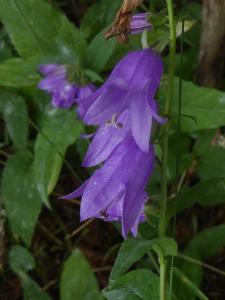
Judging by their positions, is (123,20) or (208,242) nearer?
(123,20)

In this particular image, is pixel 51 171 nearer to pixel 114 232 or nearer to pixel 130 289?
pixel 114 232

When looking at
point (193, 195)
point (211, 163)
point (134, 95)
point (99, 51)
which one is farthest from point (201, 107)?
point (134, 95)

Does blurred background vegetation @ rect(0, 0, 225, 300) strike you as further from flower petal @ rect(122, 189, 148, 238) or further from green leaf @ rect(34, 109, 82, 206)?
flower petal @ rect(122, 189, 148, 238)

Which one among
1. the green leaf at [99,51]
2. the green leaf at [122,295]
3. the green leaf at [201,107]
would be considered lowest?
A: the green leaf at [122,295]

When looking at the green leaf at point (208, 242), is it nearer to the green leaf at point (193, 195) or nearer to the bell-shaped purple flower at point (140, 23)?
the green leaf at point (193, 195)

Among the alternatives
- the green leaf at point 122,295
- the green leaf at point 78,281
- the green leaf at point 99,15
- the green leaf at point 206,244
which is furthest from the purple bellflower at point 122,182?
the green leaf at point 99,15

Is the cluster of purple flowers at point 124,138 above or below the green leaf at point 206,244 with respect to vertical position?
above

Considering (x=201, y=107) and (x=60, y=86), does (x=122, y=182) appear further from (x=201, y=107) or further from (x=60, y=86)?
(x=60, y=86)
